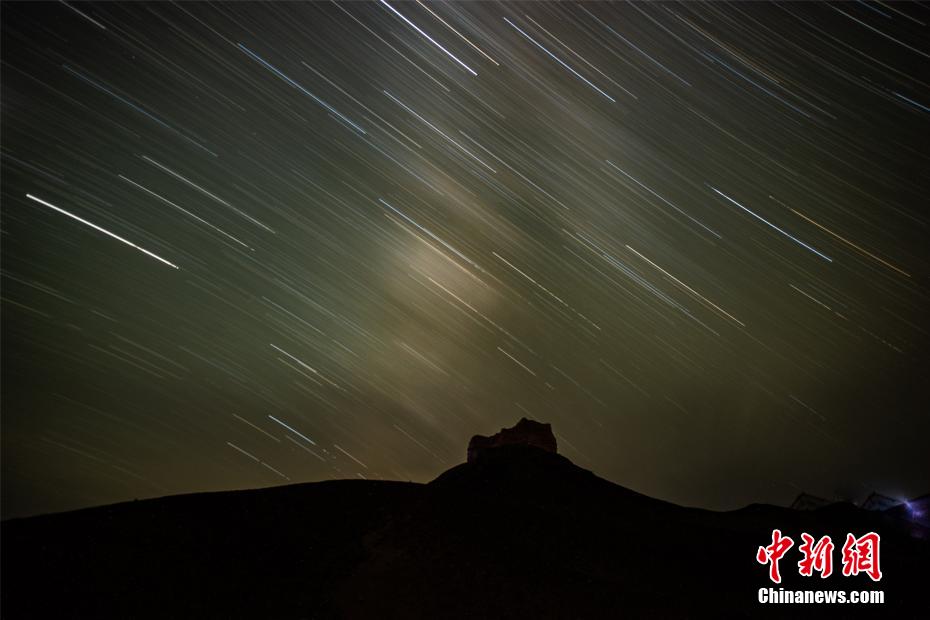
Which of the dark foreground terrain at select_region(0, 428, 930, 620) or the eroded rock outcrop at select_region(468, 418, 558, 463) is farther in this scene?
the eroded rock outcrop at select_region(468, 418, 558, 463)

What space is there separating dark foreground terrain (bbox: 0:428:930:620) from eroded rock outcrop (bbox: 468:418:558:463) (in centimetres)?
2158

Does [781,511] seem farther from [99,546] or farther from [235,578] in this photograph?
[99,546]

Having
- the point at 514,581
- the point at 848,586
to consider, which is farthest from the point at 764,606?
the point at 514,581

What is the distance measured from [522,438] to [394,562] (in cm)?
3250

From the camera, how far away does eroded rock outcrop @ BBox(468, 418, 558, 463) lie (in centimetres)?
5388

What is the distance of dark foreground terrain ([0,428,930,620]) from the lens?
1925 cm

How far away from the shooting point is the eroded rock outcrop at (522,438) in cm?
5388

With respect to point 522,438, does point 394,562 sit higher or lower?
lower

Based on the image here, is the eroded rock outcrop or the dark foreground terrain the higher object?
the eroded rock outcrop

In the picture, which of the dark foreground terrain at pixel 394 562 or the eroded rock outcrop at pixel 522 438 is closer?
the dark foreground terrain at pixel 394 562

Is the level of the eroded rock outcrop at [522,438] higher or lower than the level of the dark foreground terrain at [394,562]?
higher

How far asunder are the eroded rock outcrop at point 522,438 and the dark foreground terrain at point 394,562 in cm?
2158

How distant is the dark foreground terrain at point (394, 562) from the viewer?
63.2ft

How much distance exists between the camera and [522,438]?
53875 mm
